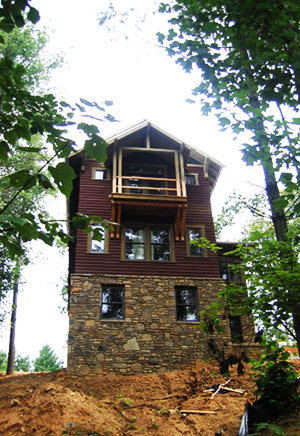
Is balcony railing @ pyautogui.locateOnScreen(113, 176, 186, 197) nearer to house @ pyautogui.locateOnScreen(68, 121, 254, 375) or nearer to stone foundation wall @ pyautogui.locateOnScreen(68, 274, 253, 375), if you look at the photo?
house @ pyautogui.locateOnScreen(68, 121, 254, 375)

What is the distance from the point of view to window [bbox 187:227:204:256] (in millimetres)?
16906

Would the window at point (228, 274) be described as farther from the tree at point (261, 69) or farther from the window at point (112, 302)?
the tree at point (261, 69)

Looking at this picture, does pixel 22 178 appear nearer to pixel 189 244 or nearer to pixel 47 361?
pixel 189 244

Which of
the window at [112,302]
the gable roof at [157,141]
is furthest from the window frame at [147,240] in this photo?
the gable roof at [157,141]

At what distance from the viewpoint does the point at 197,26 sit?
21.9 feet

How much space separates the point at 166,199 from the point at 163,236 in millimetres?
1815

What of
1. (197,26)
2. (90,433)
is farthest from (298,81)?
(90,433)

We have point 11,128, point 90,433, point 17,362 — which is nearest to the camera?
point 11,128

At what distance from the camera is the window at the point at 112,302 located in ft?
49.6

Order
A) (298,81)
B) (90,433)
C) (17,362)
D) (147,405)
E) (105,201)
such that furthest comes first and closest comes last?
(17,362) < (105,201) < (147,405) < (90,433) < (298,81)

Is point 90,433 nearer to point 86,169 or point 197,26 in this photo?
point 197,26

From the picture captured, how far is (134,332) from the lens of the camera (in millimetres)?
14789

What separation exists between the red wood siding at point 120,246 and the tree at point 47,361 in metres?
37.0

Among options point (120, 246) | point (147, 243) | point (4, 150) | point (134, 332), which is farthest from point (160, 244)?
point (4, 150)
